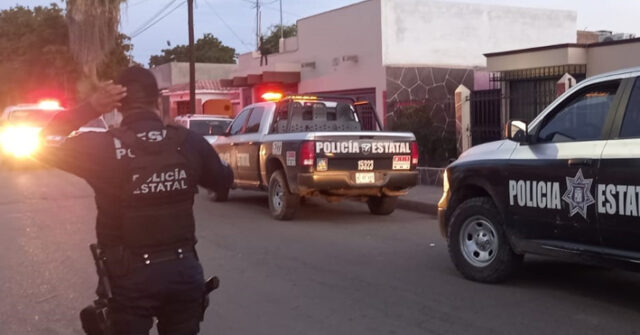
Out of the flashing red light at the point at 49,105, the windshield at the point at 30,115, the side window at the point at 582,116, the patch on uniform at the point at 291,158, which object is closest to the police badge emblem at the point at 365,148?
the patch on uniform at the point at 291,158

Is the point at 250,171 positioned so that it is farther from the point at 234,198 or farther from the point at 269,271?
the point at 269,271

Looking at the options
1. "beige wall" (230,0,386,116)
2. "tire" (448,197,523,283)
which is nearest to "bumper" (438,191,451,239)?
"tire" (448,197,523,283)

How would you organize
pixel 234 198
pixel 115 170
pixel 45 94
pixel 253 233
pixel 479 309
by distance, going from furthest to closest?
pixel 45 94, pixel 234 198, pixel 253 233, pixel 479 309, pixel 115 170

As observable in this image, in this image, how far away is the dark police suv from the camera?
5668 millimetres

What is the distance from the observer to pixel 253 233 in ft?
33.7

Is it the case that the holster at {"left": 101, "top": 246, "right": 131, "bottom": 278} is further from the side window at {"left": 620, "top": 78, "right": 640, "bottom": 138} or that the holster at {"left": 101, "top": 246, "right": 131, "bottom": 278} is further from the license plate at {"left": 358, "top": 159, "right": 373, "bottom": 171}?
the license plate at {"left": 358, "top": 159, "right": 373, "bottom": 171}

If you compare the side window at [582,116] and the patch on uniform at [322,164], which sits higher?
the side window at [582,116]

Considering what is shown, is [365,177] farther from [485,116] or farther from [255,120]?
[485,116]

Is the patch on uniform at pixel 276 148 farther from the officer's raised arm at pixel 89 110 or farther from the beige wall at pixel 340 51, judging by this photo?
the beige wall at pixel 340 51

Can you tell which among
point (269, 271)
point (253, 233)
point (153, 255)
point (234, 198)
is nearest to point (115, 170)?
point (153, 255)

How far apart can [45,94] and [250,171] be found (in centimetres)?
2853

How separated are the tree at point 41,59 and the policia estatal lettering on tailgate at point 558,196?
2946cm

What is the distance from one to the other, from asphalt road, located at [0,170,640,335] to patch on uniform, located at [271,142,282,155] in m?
1.09

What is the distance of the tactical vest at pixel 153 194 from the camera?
3.16 m
